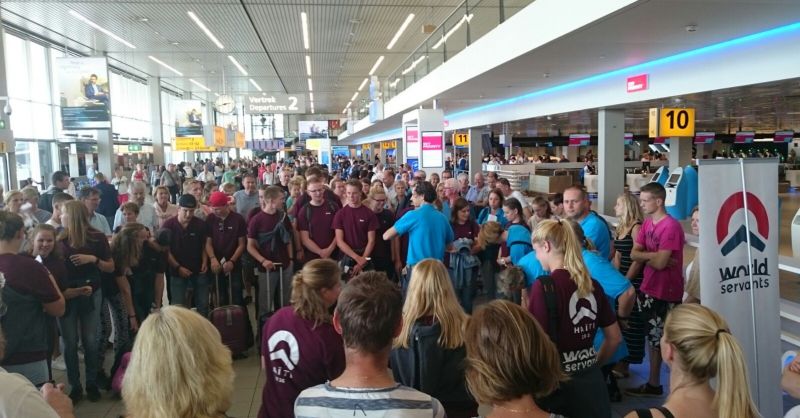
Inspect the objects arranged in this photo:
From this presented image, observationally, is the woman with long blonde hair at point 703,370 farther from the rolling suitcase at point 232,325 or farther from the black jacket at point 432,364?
the rolling suitcase at point 232,325

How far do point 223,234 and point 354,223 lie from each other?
4.58 feet

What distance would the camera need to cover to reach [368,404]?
177cm

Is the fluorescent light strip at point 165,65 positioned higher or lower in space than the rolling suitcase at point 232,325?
higher

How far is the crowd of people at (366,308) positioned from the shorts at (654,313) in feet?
0.04

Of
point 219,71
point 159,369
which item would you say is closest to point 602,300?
point 159,369

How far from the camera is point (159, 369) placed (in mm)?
1726

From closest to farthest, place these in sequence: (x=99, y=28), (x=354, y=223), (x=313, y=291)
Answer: (x=313, y=291)
(x=354, y=223)
(x=99, y=28)

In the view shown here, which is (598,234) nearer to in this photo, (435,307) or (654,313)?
(654,313)

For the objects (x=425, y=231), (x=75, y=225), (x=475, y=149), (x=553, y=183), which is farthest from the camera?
(x=475, y=149)

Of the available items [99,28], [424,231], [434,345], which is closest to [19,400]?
[434,345]

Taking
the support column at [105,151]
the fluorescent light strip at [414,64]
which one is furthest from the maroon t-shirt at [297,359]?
the support column at [105,151]

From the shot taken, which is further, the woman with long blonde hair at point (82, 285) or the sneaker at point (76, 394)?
the sneaker at point (76, 394)

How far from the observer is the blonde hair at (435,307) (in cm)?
267

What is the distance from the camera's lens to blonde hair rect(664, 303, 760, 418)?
188 cm
